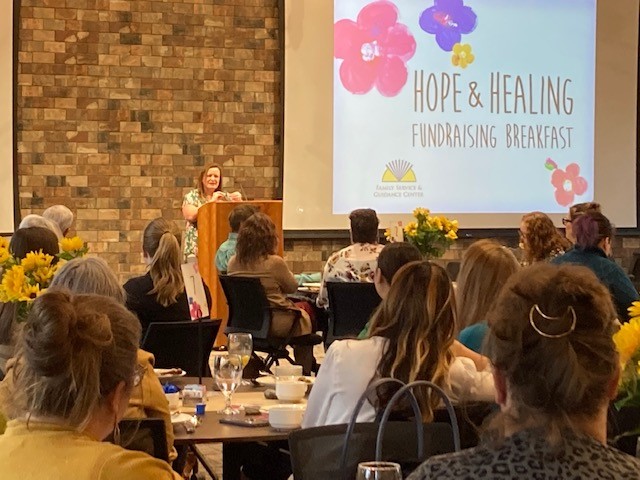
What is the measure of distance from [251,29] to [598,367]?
369 inches

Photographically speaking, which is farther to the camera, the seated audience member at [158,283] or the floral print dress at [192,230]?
the floral print dress at [192,230]

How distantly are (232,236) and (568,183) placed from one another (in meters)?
4.54

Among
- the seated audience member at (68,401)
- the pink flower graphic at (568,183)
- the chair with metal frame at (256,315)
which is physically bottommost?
the chair with metal frame at (256,315)

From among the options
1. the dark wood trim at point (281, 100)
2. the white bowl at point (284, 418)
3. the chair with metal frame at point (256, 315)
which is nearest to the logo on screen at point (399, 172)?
the dark wood trim at point (281, 100)

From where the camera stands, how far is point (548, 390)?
70.5 inches

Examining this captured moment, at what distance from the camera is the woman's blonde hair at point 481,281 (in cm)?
435

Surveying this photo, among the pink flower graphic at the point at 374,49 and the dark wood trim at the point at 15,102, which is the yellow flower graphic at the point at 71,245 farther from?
the pink flower graphic at the point at 374,49

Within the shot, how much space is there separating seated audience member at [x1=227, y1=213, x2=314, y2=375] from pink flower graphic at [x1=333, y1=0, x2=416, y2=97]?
11.5 ft

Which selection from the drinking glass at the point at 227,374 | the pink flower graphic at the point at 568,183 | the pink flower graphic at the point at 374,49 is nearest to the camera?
the drinking glass at the point at 227,374

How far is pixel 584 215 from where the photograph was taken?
638 cm

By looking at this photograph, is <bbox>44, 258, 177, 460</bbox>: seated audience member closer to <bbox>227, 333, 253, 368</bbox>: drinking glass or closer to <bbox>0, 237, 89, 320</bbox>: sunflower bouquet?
<bbox>0, 237, 89, 320</bbox>: sunflower bouquet

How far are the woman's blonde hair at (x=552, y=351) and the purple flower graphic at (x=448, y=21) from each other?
9603mm

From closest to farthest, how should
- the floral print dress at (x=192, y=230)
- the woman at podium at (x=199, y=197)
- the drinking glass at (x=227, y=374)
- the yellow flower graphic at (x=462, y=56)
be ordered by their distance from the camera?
the drinking glass at (x=227, y=374)
the woman at podium at (x=199, y=197)
the floral print dress at (x=192, y=230)
the yellow flower graphic at (x=462, y=56)

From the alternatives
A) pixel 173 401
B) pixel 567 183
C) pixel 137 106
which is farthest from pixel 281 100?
pixel 173 401
